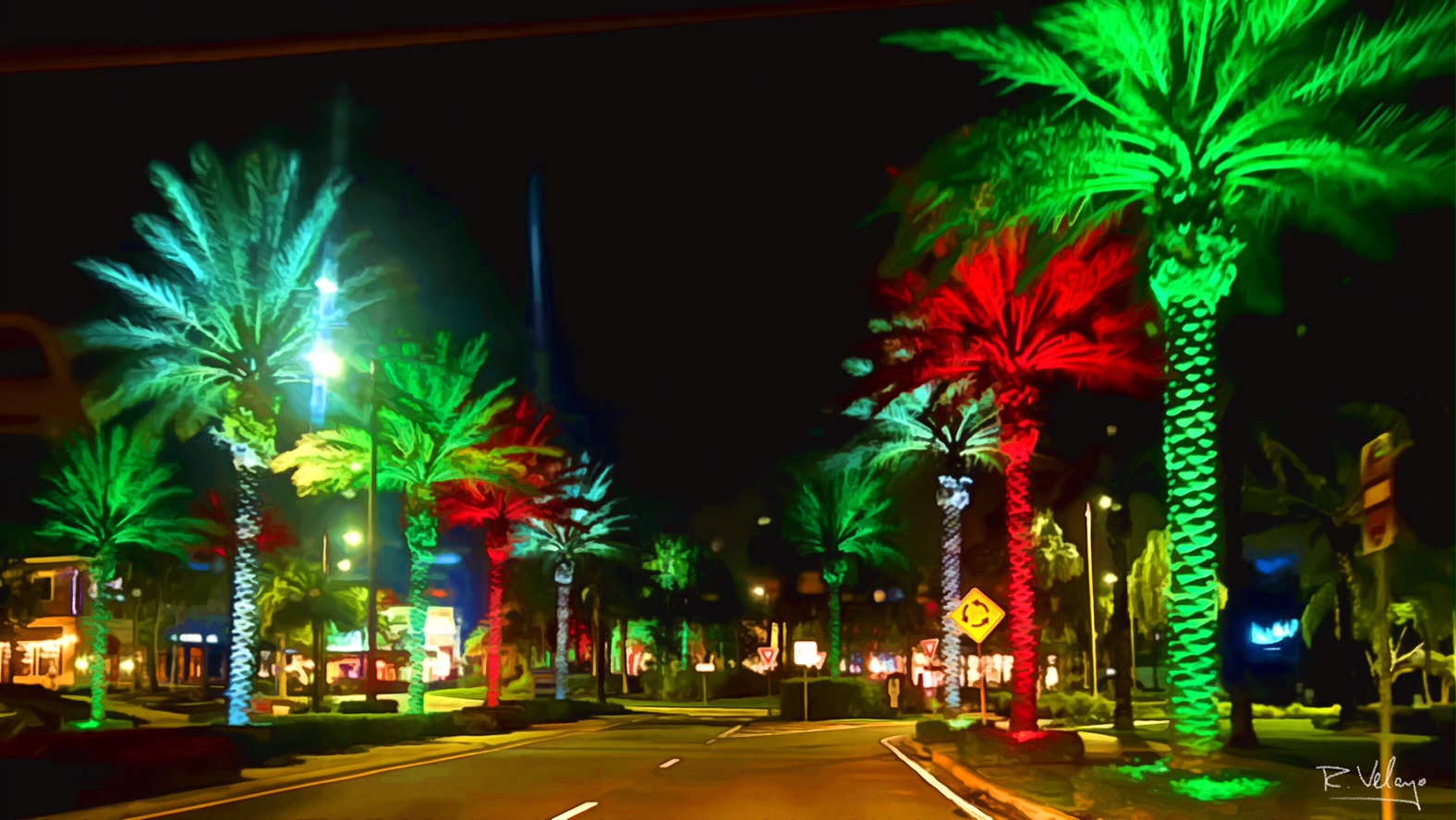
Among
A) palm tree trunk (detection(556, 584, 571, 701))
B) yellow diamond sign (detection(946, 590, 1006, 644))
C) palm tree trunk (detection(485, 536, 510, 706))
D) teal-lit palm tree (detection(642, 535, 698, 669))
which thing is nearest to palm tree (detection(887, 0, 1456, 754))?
yellow diamond sign (detection(946, 590, 1006, 644))

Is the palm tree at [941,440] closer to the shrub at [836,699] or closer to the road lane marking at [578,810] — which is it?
the shrub at [836,699]

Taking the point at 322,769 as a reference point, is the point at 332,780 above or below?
above

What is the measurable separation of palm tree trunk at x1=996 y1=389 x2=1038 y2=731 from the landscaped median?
1557cm

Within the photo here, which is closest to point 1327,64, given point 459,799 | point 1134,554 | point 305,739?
point 459,799

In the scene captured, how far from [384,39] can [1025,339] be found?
847 inches

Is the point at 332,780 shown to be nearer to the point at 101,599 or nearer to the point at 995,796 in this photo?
the point at 995,796

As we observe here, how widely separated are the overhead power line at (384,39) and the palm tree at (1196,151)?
29.8ft

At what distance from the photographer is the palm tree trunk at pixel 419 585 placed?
141ft

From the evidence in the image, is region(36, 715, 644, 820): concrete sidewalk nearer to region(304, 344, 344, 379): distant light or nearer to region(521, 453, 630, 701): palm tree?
region(304, 344, 344, 379): distant light

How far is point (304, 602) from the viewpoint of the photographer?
217ft

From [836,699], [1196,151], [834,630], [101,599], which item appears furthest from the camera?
[834,630]

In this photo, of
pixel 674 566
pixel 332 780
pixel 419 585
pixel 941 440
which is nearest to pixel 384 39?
pixel 332 780

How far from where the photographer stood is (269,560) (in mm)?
75812
